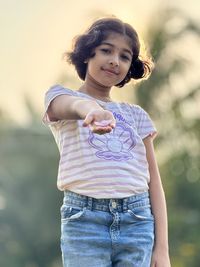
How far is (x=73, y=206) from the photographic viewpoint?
248 cm

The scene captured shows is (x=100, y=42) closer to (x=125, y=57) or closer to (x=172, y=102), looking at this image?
(x=125, y=57)

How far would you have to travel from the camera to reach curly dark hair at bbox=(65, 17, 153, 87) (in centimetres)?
267

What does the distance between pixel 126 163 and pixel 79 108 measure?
0.29 metres

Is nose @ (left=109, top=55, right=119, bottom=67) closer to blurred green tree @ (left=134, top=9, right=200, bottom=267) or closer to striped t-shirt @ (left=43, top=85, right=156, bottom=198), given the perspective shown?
striped t-shirt @ (left=43, top=85, right=156, bottom=198)

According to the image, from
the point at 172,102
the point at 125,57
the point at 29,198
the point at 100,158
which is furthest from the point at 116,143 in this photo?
the point at 29,198

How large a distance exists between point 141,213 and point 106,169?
6.9 inches

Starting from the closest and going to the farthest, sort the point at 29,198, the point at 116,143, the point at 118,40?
1. the point at 116,143
2. the point at 118,40
3. the point at 29,198

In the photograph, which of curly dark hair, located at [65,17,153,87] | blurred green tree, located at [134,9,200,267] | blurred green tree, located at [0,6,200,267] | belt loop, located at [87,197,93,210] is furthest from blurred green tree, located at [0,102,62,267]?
belt loop, located at [87,197,93,210]

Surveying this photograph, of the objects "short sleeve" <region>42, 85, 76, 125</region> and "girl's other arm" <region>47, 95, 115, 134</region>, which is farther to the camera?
"short sleeve" <region>42, 85, 76, 125</region>

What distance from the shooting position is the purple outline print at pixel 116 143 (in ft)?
8.27

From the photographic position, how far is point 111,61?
2602mm

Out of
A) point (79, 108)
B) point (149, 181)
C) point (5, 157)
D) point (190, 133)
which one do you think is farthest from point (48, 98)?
point (5, 157)

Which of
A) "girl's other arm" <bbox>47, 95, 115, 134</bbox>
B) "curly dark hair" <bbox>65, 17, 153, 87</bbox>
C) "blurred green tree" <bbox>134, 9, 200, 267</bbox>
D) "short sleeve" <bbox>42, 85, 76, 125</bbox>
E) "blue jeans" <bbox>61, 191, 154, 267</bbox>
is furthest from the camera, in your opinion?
"blurred green tree" <bbox>134, 9, 200, 267</bbox>

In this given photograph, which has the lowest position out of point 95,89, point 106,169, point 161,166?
point 161,166
